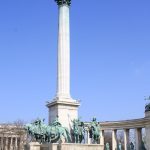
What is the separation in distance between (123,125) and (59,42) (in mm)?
39192

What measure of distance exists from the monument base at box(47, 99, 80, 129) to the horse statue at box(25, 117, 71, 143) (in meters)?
1.47

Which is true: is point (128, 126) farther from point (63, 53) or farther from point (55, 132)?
point (55, 132)

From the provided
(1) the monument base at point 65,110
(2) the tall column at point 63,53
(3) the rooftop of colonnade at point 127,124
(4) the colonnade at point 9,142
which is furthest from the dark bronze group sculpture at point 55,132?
(4) the colonnade at point 9,142

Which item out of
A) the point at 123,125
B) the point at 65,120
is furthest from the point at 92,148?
the point at 123,125

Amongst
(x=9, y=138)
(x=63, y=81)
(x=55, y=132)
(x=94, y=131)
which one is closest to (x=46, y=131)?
(x=55, y=132)

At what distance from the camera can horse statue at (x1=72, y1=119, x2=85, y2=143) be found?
43.4 metres

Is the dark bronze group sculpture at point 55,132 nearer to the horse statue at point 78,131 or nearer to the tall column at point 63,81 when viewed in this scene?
the horse statue at point 78,131

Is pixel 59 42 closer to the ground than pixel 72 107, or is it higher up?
higher up

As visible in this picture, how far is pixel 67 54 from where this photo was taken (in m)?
48.4

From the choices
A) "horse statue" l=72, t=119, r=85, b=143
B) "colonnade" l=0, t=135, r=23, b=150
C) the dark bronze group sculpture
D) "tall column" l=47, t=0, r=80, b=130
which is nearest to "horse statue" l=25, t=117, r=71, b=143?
the dark bronze group sculpture

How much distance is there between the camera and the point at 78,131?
143 ft

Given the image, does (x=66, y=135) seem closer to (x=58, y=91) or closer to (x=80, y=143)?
(x=80, y=143)

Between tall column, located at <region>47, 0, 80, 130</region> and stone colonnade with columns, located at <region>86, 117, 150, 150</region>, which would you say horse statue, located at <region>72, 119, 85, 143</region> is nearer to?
tall column, located at <region>47, 0, 80, 130</region>

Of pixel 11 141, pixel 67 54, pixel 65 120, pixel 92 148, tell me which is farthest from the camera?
pixel 11 141
